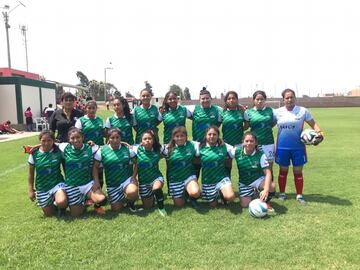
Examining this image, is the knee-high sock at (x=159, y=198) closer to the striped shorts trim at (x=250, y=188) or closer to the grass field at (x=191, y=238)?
the grass field at (x=191, y=238)

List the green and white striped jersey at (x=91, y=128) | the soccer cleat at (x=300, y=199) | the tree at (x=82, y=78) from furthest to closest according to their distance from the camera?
1. the tree at (x=82, y=78)
2. the green and white striped jersey at (x=91, y=128)
3. the soccer cleat at (x=300, y=199)

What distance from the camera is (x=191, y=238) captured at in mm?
4977

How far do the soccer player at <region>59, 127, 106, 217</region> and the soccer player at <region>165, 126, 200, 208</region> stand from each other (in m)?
1.07

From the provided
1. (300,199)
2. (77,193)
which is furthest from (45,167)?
(300,199)

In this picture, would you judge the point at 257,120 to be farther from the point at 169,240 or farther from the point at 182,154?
the point at 169,240

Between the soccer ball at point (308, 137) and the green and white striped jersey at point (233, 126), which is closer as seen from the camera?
the soccer ball at point (308, 137)

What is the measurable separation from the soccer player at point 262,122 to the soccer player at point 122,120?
6.20ft

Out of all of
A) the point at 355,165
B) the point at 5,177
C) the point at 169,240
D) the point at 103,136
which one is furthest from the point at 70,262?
the point at 355,165

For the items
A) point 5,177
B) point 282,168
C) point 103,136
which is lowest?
point 5,177

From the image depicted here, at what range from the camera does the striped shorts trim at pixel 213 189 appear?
20.4 ft

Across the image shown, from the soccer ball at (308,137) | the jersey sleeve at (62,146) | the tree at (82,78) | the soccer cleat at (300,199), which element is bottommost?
the soccer cleat at (300,199)

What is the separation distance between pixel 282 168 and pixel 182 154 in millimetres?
1652

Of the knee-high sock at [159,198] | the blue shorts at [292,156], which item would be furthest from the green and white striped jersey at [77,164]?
the blue shorts at [292,156]

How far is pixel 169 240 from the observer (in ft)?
16.2
